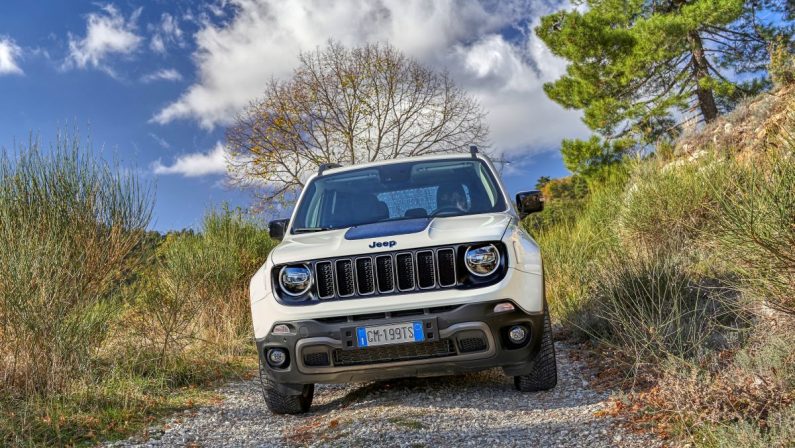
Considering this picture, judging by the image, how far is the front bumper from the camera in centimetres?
452

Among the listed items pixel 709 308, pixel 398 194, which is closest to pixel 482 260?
pixel 398 194

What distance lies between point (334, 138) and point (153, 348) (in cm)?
1973

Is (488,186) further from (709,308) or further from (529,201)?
(709,308)

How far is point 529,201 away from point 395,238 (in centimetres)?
159

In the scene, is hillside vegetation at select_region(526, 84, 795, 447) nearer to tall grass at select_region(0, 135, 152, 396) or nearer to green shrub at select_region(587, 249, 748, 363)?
green shrub at select_region(587, 249, 748, 363)

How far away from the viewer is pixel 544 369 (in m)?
5.03

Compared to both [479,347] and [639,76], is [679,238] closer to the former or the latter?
[479,347]

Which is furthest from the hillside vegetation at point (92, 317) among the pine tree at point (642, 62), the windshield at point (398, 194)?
the pine tree at point (642, 62)

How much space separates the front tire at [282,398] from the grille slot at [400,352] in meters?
0.74

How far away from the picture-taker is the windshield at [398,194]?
567 cm

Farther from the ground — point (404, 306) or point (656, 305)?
point (404, 306)

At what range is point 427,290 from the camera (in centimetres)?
461

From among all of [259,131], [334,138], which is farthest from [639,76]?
[259,131]

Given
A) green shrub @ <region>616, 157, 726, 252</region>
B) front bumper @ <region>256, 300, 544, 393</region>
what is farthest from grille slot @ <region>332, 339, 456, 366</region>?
green shrub @ <region>616, 157, 726, 252</region>
